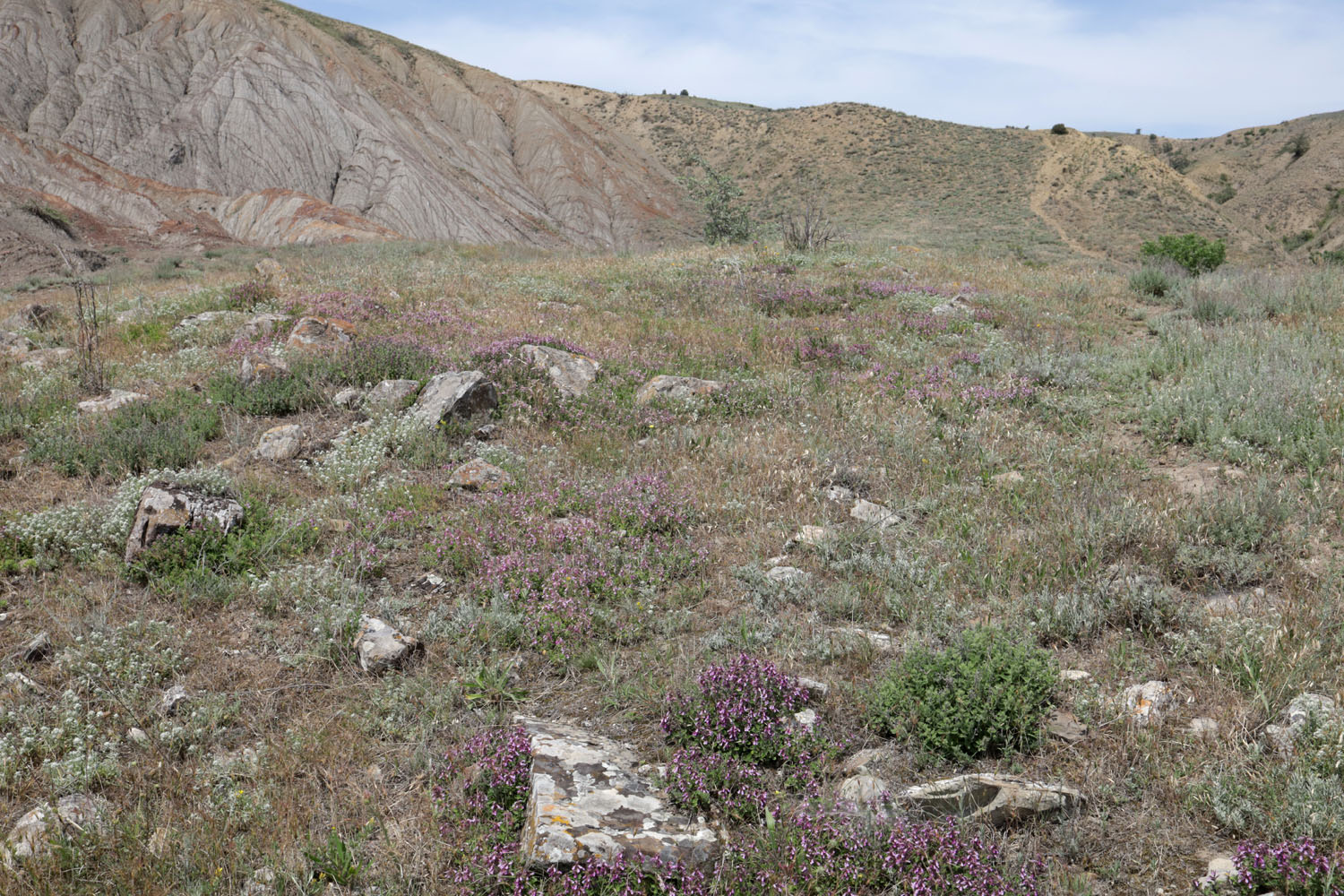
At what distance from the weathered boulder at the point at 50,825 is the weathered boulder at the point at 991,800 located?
11.6 feet

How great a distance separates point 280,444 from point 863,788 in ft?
20.8

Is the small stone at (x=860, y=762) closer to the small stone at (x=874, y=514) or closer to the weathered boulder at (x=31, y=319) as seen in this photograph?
the small stone at (x=874, y=514)

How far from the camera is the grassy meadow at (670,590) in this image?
3182 millimetres

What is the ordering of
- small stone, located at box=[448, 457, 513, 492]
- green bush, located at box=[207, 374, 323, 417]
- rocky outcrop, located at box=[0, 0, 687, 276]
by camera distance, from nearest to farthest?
small stone, located at box=[448, 457, 513, 492]
green bush, located at box=[207, 374, 323, 417]
rocky outcrop, located at box=[0, 0, 687, 276]

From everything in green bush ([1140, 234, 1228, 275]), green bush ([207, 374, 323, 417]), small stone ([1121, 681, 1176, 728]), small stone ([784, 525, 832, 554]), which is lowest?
small stone ([1121, 681, 1176, 728])

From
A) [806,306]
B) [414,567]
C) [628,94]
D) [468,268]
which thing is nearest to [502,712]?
[414,567]

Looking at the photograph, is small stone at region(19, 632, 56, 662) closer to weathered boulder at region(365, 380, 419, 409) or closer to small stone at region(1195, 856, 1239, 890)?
weathered boulder at region(365, 380, 419, 409)

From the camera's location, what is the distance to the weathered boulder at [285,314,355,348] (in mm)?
9430

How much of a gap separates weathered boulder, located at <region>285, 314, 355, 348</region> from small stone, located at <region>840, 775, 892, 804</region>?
8.39 m

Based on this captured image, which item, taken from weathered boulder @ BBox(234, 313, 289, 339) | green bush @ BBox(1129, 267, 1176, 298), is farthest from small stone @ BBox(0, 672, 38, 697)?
green bush @ BBox(1129, 267, 1176, 298)

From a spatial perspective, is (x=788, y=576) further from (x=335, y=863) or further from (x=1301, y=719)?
(x=335, y=863)

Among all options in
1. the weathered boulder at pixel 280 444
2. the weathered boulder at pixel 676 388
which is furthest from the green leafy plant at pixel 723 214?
the weathered boulder at pixel 280 444

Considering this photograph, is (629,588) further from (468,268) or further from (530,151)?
(530,151)

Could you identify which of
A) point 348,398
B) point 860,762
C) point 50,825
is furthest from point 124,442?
point 860,762
